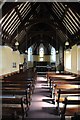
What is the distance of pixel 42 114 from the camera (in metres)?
8.84

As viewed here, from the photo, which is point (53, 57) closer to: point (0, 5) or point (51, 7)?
point (51, 7)

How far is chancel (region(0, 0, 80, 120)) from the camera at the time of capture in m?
8.17

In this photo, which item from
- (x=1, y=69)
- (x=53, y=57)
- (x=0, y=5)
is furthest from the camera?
(x=53, y=57)

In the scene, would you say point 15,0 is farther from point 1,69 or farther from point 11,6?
point 1,69

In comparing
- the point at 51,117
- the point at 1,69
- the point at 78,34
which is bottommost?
the point at 51,117

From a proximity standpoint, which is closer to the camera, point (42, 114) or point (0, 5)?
point (42, 114)

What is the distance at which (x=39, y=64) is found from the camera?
1592 inches

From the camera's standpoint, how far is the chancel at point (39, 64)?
817 cm

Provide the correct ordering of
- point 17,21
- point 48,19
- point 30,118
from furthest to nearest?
point 48,19, point 17,21, point 30,118

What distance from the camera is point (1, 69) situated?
19.5 metres

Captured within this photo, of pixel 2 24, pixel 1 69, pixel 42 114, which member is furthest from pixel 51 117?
pixel 1 69

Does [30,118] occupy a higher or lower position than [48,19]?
lower

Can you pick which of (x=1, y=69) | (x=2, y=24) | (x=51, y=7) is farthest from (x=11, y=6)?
(x=51, y=7)

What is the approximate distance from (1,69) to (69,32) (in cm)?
761
